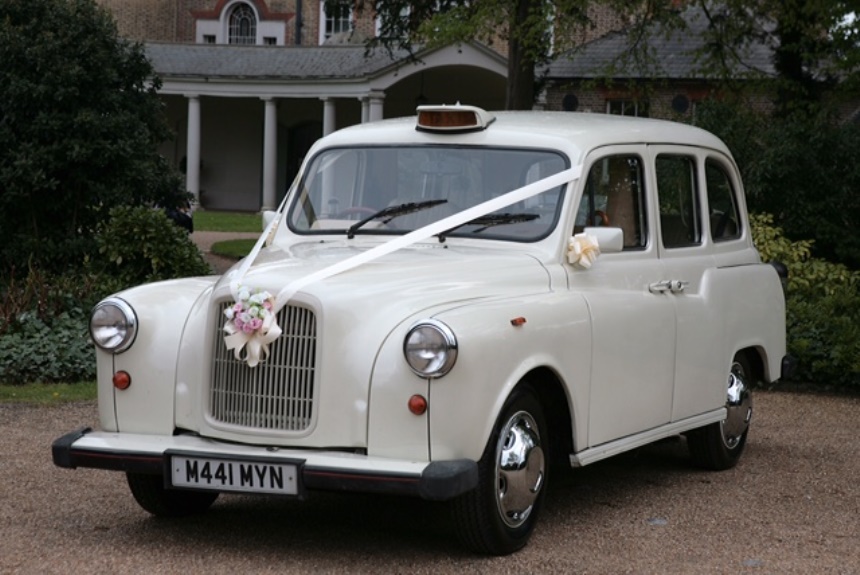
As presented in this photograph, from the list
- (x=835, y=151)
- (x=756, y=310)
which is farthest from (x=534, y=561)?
(x=835, y=151)

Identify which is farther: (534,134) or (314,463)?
(534,134)

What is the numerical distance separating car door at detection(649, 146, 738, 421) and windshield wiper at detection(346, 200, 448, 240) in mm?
1319

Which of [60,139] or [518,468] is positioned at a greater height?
[60,139]

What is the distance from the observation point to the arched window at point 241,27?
5162cm

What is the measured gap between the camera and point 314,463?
18.9 ft

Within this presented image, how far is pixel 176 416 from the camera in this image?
627 cm

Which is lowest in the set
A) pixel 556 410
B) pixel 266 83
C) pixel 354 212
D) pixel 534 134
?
pixel 556 410

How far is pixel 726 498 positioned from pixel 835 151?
978 cm

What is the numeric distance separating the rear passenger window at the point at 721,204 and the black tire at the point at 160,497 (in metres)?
3.37

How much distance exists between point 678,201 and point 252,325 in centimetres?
320

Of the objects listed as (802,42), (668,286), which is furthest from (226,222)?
(668,286)

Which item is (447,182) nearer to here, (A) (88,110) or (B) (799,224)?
(A) (88,110)

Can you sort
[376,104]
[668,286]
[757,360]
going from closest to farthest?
[668,286] < [757,360] < [376,104]

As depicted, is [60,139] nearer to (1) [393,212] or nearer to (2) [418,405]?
(1) [393,212]
